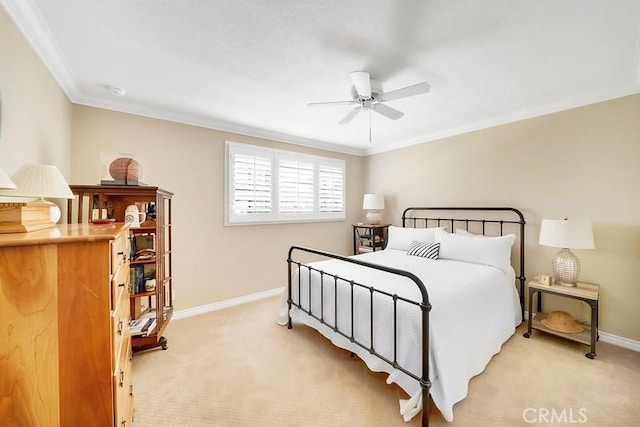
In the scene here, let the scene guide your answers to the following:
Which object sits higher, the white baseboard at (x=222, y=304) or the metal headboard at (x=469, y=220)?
the metal headboard at (x=469, y=220)

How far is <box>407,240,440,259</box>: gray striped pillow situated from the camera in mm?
3195

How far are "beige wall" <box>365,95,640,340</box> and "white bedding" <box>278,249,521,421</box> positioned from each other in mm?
809

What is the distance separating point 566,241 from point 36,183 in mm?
3913

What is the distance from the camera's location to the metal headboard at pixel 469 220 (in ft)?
10.3

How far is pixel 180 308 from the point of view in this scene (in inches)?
127

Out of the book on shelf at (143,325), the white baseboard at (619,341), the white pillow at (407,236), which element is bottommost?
the white baseboard at (619,341)

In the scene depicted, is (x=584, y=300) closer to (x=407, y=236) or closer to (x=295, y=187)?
(x=407, y=236)

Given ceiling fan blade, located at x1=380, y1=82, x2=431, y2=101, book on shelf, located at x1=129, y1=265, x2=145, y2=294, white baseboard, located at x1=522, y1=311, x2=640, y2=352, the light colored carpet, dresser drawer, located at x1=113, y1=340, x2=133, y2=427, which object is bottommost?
the light colored carpet

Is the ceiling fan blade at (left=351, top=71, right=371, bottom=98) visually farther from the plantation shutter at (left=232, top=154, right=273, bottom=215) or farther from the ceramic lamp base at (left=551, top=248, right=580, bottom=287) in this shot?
the ceramic lamp base at (left=551, top=248, right=580, bottom=287)

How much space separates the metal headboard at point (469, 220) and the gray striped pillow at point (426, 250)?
0.79m

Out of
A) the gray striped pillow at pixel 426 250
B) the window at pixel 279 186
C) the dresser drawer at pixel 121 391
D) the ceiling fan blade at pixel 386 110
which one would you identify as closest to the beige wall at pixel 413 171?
the window at pixel 279 186

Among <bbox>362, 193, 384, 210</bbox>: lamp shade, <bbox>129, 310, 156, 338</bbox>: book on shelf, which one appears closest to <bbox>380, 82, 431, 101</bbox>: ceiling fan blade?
<bbox>362, 193, 384, 210</bbox>: lamp shade

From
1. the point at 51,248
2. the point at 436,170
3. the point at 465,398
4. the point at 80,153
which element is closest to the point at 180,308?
the point at 80,153

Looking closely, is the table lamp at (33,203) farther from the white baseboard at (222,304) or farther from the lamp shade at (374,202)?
the lamp shade at (374,202)
